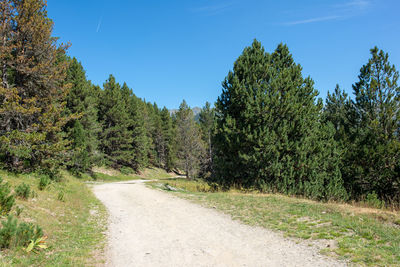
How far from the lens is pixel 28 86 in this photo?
12.9 m

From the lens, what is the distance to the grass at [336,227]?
468 cm

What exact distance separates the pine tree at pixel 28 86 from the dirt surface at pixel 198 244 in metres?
6.94

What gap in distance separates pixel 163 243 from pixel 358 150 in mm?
18515

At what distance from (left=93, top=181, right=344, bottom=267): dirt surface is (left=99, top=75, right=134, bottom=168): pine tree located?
1222 inches

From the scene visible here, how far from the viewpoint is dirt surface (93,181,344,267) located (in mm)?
4703

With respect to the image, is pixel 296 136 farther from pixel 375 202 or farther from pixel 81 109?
pixel 81 109

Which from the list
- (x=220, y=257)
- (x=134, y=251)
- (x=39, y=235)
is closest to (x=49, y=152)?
(x=39, y=235)

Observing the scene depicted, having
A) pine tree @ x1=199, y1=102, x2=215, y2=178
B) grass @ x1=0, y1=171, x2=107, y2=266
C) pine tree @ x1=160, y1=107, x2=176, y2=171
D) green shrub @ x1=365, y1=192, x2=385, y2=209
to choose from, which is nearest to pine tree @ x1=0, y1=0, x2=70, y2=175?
grass @ x1=0, y1=171, x2=107, y2=266

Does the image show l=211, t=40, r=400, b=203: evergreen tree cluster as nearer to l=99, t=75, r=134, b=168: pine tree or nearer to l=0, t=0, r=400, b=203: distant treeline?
l=0, t=0, r=400, b=203: distant treeline

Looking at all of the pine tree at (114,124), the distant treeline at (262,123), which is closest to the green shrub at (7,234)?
the distant treeline at (262,123)

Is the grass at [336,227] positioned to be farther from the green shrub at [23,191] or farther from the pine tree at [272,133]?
the green shrub at [23,191]

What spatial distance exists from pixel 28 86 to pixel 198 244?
13.5 meters

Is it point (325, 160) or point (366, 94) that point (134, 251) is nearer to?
point (325, 160)

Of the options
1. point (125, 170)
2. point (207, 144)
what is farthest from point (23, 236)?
point (207, 144)
